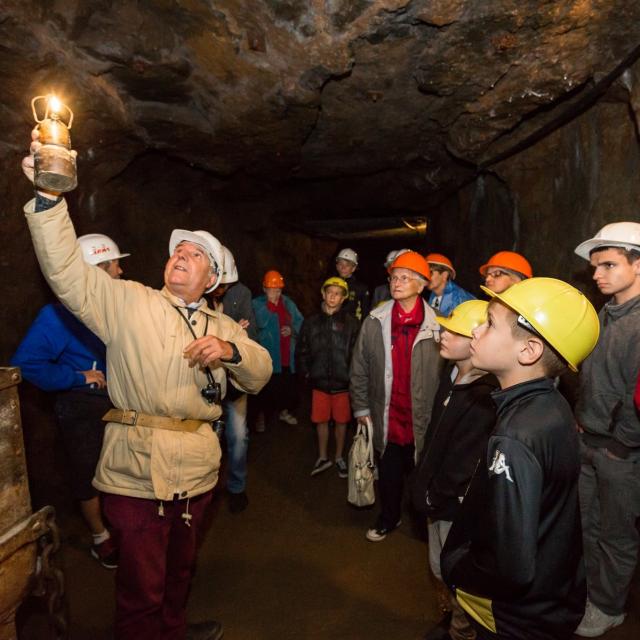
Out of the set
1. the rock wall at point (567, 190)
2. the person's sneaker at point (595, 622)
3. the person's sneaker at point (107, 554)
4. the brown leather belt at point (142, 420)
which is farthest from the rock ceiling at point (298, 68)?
the person's sneaker at point (595, 622)

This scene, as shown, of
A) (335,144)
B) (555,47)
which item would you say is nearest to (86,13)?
(335,144)

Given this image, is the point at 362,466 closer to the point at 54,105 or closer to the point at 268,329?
the point at 268,329

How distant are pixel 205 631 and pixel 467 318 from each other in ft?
8.54

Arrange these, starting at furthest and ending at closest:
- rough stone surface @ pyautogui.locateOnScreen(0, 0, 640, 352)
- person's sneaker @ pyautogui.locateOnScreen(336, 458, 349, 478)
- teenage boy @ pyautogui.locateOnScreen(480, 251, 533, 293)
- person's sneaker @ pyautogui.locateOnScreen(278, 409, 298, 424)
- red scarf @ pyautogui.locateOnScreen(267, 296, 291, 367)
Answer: person's sneaker @ pyautogui.locateOnScreen(278, 409, 298, 424)
red scarf @ pyautogui.locateOnScreen(267, 296, 291, 367)
person's sneaker @ pyautogui.locateOnScreen(336, 458, 349, 478)
teenage boy @ pyautogui.locateOnScreen(480, 251, 533, 293)
rough stone surface @ pyautogui.locateOnScreen(0, 0, 640, 352)

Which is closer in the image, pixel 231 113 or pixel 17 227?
pixel 17 227

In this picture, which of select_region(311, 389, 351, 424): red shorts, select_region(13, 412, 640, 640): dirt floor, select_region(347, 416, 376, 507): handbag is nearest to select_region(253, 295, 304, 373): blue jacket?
select_region(311, 389, 351, 424): red shorts

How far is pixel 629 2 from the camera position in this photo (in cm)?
345

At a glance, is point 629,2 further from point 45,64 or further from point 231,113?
point 45,64

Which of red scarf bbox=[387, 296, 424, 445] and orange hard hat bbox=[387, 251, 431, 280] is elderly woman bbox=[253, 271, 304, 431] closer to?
red scarf bbox=[387, 296, 424, 445]

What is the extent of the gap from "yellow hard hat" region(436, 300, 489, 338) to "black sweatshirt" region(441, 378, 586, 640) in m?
0.88

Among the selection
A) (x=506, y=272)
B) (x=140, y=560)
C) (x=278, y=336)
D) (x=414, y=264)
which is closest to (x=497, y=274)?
(x=506, y=272)

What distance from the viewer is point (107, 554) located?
3.59m

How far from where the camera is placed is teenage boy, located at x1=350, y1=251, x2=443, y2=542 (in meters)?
3.54

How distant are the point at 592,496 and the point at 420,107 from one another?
15.0 ft
